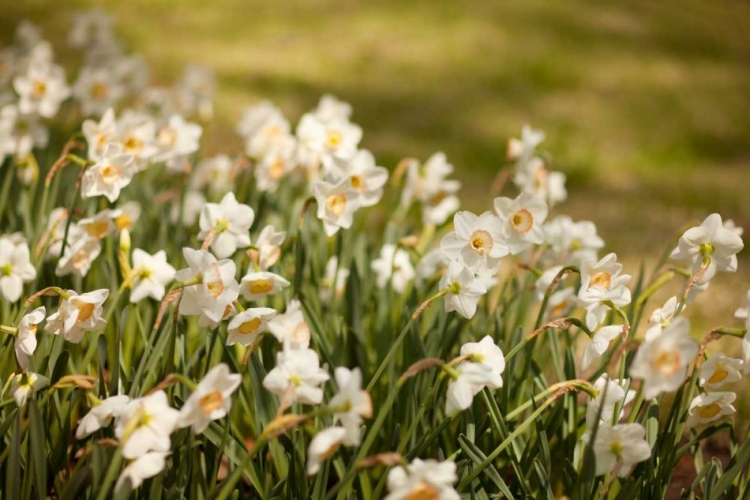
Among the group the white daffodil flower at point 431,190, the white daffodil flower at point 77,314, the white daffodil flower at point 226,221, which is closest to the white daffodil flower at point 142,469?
the white daffodil flower at point 77,314

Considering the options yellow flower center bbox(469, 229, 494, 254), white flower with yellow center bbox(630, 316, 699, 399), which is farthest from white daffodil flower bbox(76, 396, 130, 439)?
white flower with yellow center bbox(630, 316, 699, 399)

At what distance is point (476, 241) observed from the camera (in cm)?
152

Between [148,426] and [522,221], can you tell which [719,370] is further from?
[148,426]

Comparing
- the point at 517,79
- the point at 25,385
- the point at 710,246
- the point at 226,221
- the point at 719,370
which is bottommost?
the point at 517,79

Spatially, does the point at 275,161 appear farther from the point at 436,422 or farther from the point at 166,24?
the point at 166,24

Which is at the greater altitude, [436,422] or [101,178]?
[101,178]

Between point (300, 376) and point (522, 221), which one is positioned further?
point (522, 221)

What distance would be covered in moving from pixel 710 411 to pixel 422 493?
0.73 metres

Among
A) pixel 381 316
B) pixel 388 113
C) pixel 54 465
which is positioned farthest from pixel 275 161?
pixel 388 113

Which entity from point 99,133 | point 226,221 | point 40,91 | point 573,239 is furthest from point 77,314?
point 40,91

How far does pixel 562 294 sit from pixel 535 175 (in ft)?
2.21

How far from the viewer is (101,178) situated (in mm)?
1806

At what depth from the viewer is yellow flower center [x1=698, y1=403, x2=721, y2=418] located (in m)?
1.48

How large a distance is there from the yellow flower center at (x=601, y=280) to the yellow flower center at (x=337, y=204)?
642 millimetres
